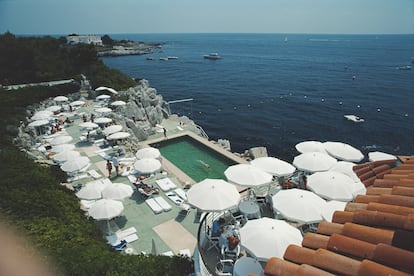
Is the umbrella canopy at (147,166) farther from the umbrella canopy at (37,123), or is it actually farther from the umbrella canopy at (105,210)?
the umbrella canopy at (37,123)

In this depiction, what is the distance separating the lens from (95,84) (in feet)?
129

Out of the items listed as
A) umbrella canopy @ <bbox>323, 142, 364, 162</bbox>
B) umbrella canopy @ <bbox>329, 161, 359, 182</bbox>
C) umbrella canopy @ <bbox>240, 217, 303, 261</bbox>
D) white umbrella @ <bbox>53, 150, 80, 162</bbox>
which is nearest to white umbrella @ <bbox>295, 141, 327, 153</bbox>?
umbrella canopy @ <bbox>323, 142, 364, 162</bbox>

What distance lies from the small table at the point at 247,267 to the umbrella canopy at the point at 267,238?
0.77ft

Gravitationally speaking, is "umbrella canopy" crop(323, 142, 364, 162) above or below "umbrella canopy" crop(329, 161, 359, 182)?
above

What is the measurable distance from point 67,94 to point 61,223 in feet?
103

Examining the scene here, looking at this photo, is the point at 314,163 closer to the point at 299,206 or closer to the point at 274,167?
the point at 274,167

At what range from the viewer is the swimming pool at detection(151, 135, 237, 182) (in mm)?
21000

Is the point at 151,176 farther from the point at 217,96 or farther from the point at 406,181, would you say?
the point at 217,96

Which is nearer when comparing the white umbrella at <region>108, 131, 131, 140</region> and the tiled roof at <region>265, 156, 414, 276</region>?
the tiled roof at <region>265, 156, 414, 276</region>

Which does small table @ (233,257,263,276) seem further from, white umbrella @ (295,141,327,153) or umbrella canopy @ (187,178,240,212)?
white umbrella @ (295,141,327,153)

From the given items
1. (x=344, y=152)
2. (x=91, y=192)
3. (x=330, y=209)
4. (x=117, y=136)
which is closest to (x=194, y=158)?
(x=117, y=136)

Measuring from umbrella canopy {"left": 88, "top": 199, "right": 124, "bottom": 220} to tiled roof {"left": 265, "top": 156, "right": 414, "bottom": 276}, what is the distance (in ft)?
32.7

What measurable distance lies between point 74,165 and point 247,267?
43.2ft

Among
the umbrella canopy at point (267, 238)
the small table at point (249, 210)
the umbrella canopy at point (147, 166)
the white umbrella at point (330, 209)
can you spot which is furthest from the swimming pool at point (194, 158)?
the umbrella canopy at point (267, 238)
